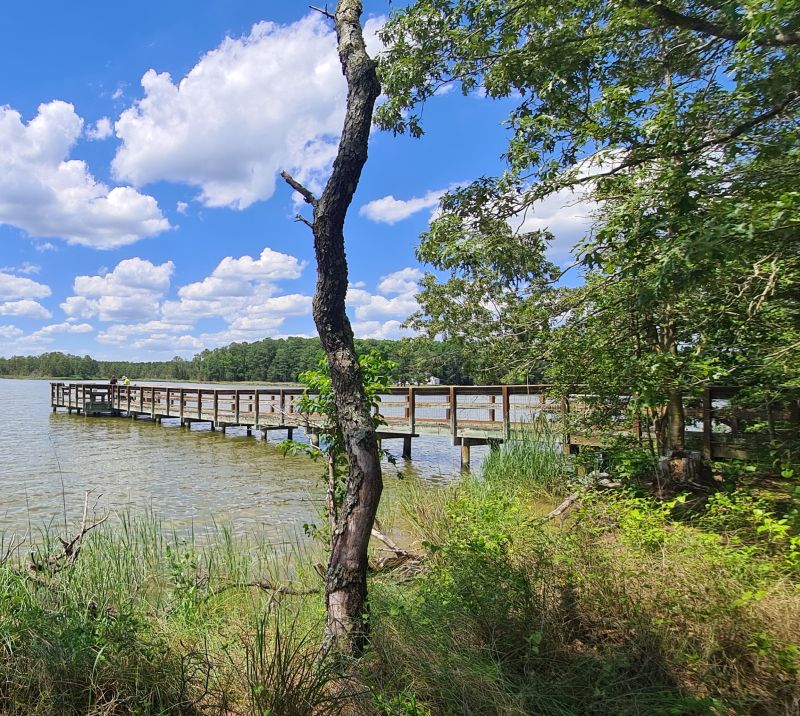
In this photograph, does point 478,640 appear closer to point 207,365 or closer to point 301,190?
point 301,190

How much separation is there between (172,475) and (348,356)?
12515 millimetres

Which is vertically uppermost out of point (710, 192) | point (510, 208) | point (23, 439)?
point (510, 208)

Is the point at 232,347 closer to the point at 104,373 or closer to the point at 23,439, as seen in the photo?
the point at 104,373

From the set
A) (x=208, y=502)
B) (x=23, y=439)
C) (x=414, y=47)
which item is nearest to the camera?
(x=414, y=47)

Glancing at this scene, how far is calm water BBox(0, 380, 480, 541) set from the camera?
361 inches

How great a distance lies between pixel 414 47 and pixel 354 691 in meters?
5.94

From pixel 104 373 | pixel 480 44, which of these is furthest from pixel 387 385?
pixel 104 373

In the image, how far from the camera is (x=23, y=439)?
21000 millimetres

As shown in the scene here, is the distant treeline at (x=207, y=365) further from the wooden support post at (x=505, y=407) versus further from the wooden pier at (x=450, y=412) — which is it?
the wooden support post at (x=505, y=407)

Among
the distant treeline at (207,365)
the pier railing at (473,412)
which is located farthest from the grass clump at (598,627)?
the distant treeline at (207,365)

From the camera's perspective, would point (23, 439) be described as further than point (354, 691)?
Yes

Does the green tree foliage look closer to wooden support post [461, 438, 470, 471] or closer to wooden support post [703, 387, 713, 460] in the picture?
wooden support post [703, 387, 713, 460]

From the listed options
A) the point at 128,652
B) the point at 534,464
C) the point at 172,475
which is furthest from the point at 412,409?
the point at 128,652

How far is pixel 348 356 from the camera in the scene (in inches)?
121
